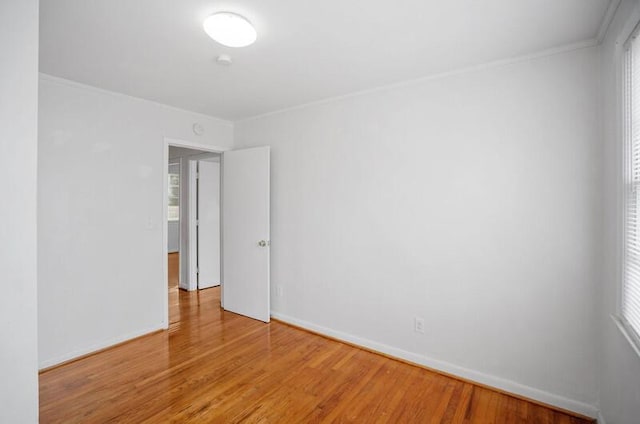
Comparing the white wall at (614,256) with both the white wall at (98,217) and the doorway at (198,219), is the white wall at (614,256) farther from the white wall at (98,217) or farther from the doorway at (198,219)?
the doorway at (198,219)

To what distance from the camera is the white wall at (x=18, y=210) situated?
3.42 feet

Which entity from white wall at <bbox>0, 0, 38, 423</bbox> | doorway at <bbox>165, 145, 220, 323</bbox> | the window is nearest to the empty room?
white wall at <bbox>0, 0, 38, 423</bbox>

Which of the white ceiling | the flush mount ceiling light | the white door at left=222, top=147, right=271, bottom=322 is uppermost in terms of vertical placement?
the white ceiling

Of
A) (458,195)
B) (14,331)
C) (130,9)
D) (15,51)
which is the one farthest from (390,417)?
(130,9)

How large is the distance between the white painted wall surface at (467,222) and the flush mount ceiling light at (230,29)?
141cm

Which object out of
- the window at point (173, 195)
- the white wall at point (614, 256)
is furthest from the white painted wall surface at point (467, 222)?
the window at point (173, 195)

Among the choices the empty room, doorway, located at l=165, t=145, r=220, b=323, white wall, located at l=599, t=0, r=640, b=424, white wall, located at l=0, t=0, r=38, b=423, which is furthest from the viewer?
doorway, located at l=165, t=145, r=220, b=323

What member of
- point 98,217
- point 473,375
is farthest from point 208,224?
point 473,375

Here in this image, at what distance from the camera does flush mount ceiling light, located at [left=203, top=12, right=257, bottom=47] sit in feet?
5.80

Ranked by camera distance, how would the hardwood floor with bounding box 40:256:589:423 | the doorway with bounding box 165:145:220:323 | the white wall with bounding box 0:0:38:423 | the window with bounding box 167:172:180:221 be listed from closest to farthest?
the white wall with bounding box 0:0:38:423
the hardwood floor with bounding box 40:256:589:423
the doorway with bounding box 165:145:220:323
the window with bounding box 167:172:180:221

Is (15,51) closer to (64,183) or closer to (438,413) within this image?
(64,183)

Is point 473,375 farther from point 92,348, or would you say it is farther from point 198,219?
point 198,219

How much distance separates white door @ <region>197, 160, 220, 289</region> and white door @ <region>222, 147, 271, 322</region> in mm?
1102

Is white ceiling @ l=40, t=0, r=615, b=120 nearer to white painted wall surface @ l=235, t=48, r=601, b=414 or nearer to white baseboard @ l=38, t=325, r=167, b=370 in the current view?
white painted wall surface @ l=235, t=48, r=601, b=414
